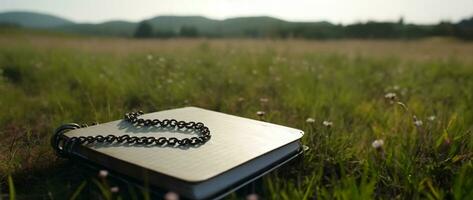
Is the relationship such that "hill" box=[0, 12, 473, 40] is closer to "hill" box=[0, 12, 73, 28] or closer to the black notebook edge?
the black notebook edge

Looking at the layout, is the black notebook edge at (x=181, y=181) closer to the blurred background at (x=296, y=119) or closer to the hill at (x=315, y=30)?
the blurred background at (x=296, y=119)

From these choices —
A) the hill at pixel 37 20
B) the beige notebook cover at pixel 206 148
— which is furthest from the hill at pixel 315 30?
the hill at pixel 37 20

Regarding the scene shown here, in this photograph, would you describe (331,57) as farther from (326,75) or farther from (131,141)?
(131,141)


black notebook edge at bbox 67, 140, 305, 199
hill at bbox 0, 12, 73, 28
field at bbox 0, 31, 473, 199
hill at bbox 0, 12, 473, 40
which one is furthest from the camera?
hill at bbox 0, 12, 73, 28

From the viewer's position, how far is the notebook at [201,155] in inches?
35.5

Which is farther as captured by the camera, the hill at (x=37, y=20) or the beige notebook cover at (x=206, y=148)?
the hill at (x=37, y=20)

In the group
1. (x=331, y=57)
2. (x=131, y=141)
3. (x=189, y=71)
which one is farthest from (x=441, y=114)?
(x=331, y=57)

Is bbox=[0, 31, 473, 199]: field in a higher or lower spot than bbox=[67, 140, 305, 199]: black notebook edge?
lower

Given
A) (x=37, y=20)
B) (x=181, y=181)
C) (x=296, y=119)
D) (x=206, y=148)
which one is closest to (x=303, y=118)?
(x=296, y=119)

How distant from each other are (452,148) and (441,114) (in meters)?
0.78

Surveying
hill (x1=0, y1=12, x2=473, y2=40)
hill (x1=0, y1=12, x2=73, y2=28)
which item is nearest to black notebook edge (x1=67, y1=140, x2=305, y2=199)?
hill (x1=0, y1=12, x2=473, y2=40)

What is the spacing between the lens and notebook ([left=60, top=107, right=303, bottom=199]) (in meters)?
0.90

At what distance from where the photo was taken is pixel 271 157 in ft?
3.76

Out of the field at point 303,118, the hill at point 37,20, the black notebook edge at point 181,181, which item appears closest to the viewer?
the black notebook edge at point 181,181
